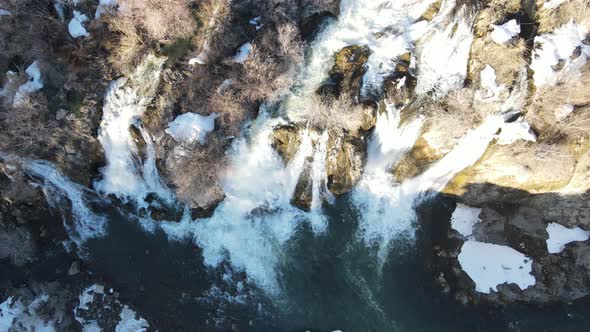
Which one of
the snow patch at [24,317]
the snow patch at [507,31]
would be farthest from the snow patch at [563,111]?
the snow patch at [24,317]

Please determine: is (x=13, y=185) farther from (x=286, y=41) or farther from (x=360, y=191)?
(x=360, y=191)

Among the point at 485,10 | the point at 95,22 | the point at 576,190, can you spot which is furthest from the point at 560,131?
the point at 95,22

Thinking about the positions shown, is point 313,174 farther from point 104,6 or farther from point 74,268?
point 74,268

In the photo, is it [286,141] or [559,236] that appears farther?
[286,141]

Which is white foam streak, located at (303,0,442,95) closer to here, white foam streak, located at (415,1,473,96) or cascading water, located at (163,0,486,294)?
cascading water, located at (163,0,486,294)

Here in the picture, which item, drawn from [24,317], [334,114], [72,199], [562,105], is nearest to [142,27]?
[72,199]

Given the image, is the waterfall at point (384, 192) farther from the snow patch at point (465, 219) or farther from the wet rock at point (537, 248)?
the wet rock at point (537, 248)
